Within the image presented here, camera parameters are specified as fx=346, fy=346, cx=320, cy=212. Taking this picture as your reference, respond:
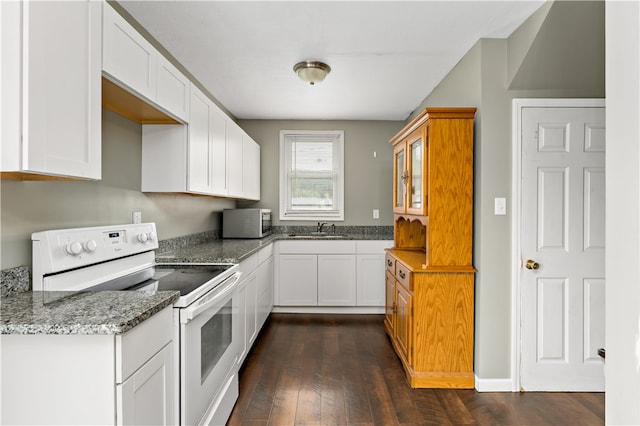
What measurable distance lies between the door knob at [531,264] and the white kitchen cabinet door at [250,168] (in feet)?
8.72

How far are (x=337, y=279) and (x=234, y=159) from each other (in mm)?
1777

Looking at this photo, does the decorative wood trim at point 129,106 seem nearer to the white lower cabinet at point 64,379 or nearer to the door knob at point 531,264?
the white lower cabinet at point 64,379

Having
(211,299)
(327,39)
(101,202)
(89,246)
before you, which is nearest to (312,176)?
(327,39)

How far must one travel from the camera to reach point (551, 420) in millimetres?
2061

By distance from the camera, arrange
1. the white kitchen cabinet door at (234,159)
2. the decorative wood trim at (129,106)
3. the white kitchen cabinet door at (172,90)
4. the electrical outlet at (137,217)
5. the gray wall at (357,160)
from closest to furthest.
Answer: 1. the decorative wood trim at (129,106)
2. the white kitchen cabinet door at (172,90)
3. the electrical outlet at (137,217)
4. the white kitchen cabinet door at (234,159)
5. the gray wall at (357,160)

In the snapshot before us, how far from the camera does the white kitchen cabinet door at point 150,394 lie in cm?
108

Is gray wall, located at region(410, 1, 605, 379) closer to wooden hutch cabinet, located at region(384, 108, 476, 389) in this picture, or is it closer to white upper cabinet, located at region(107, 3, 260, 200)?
wooden hutch cabinet, located at region(384, 108, 476, 389)

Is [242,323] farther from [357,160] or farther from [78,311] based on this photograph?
[357,160]

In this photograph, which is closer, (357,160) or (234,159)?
(234,159)

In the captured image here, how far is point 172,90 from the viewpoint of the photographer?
2031mm

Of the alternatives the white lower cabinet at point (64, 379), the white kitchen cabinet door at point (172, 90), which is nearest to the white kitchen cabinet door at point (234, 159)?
the white kitchen cabinet door at point (172, 90)

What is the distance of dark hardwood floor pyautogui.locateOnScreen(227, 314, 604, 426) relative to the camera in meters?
2.05

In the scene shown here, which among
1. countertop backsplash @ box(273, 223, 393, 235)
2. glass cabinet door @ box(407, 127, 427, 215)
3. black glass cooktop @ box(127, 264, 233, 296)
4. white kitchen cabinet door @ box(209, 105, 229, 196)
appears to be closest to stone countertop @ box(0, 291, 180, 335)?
black glass cooktop @ box(127, 264, 233, 296)
